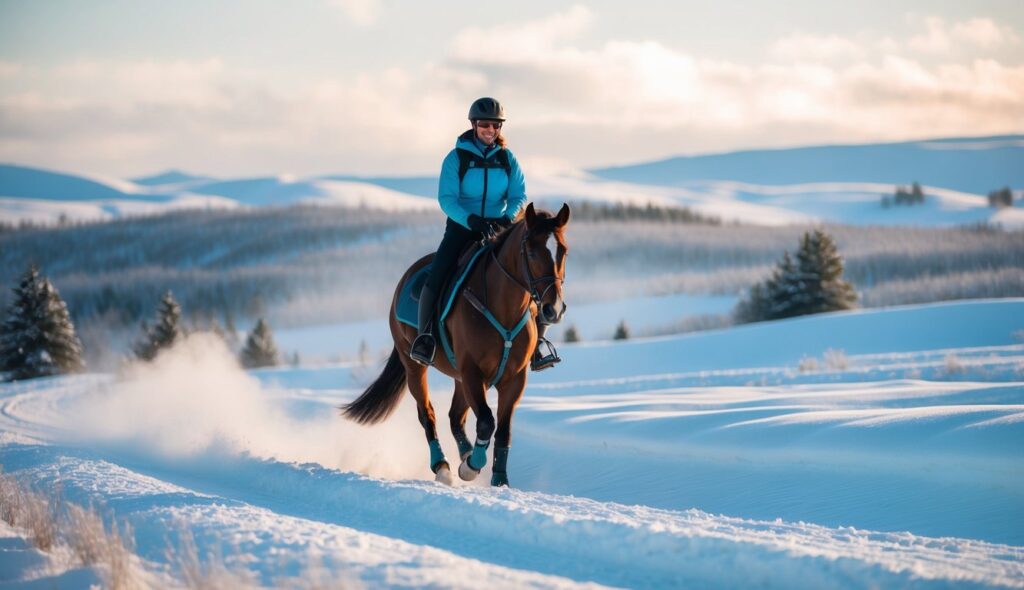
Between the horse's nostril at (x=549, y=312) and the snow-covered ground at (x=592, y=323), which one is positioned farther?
the snow-covered ground at (x=592, y=323)

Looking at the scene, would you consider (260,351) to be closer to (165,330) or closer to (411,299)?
(165,330)

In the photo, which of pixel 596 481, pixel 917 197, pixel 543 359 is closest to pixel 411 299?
pixel 543 359

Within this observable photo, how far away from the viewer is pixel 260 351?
1720 inches

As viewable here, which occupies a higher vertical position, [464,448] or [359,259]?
[359,259]

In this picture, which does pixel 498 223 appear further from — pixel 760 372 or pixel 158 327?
pixel 158 327

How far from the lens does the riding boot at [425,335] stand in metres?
9.45

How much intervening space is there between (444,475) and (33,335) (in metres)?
31.2

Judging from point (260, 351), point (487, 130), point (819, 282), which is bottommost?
point (260, 351)

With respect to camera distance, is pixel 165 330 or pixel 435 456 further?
pixel 165 330

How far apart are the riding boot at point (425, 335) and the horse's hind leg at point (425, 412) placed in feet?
3.32

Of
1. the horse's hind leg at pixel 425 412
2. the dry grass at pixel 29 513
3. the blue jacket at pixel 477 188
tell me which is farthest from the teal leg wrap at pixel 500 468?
the dry grass at pixel 29 513

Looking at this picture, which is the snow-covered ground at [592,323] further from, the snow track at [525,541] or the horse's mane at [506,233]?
the snow track at [525,541]

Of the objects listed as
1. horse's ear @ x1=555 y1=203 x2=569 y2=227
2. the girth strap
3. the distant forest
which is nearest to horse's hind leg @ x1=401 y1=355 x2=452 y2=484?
the girth strap

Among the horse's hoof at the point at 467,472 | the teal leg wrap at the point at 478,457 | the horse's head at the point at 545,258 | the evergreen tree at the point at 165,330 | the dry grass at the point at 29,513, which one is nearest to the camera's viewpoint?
the dry grass at the point at 29,513
